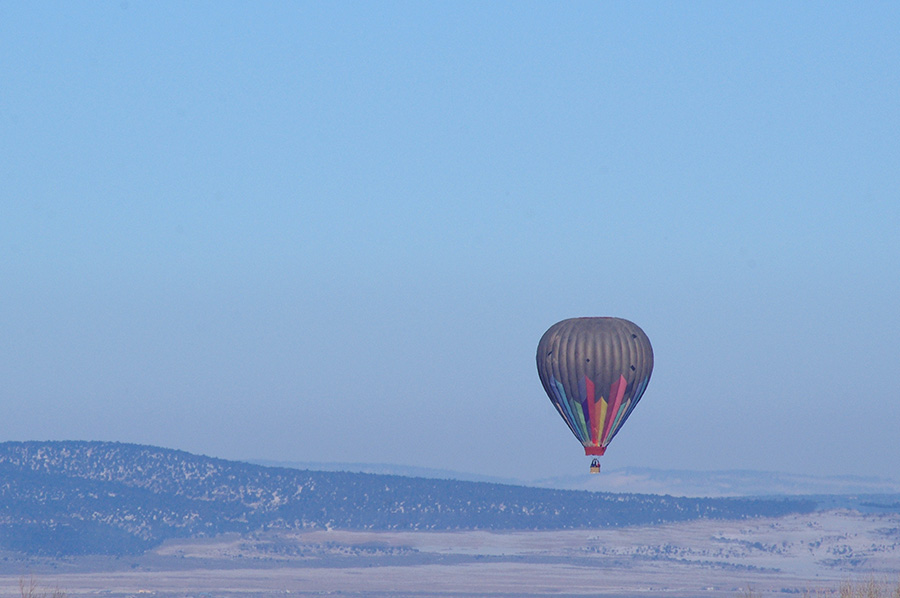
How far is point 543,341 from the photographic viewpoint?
285ft

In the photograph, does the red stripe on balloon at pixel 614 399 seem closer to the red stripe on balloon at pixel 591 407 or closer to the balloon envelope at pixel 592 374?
the balloon envelope at pixel 592 374

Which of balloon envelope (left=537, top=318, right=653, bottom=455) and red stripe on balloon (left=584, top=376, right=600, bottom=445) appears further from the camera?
balloon envelope (left=537, top=318, right=653, bottom=455)

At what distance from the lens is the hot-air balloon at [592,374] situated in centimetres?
8425

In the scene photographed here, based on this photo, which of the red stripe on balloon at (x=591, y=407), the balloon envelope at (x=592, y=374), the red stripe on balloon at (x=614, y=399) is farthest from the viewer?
the red stripe on balloon at (x=614, y=399)

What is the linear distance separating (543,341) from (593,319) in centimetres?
307

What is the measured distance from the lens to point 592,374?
84812 mm

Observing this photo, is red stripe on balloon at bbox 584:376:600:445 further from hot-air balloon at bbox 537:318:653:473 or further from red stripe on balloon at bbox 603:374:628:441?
red stripe on balloon at bbox 603:374:628:441

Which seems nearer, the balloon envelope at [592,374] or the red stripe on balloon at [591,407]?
the red stripe on balloon at [591,407]

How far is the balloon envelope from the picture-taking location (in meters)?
84.2

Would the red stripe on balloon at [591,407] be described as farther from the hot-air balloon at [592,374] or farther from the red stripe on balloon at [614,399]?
the red stripe on balloon at [614,399]

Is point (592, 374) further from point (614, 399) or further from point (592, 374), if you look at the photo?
point (614, 399)

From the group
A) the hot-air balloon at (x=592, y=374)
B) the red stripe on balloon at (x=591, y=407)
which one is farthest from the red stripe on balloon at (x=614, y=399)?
the red stripe on balloon at (x=591, y=407)

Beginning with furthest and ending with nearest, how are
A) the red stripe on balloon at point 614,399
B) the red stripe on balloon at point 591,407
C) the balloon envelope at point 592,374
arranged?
1. the red stripe on balloon at point 614,399
2. the balloon envelope at point 592,374
3. the red stripe on balloon at point 591,407

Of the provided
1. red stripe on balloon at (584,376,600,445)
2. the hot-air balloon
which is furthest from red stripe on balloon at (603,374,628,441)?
red stripe on balloon at (584,376,600,445)
